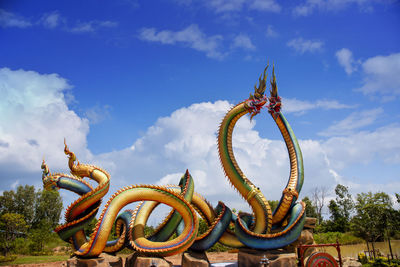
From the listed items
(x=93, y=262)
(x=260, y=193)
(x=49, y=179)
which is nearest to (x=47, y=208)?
(x=49, y=179)

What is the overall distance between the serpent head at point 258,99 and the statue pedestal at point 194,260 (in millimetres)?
6003

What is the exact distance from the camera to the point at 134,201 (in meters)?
11.7

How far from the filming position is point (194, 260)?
12.0 metres

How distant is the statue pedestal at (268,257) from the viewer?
11891mm

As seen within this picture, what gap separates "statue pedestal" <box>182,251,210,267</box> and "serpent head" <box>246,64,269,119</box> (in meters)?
6.00

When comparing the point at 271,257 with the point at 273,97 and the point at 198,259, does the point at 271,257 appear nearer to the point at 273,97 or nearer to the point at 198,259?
the point at 198,259

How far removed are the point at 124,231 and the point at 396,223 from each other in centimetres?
1580

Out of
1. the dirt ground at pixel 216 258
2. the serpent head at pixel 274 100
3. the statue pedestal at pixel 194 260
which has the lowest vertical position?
the dirt ground at pixel 216 258

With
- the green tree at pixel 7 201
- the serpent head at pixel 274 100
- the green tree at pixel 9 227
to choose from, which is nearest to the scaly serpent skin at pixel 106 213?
the serpent head at pixel 274 100

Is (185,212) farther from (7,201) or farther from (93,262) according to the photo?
(7,201)

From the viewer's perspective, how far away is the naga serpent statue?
11.4 meters

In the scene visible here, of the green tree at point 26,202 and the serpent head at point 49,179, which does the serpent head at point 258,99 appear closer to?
the serpent head at point 49,179

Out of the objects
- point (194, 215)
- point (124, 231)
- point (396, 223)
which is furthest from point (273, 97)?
point (396, 223)

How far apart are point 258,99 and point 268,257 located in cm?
628
